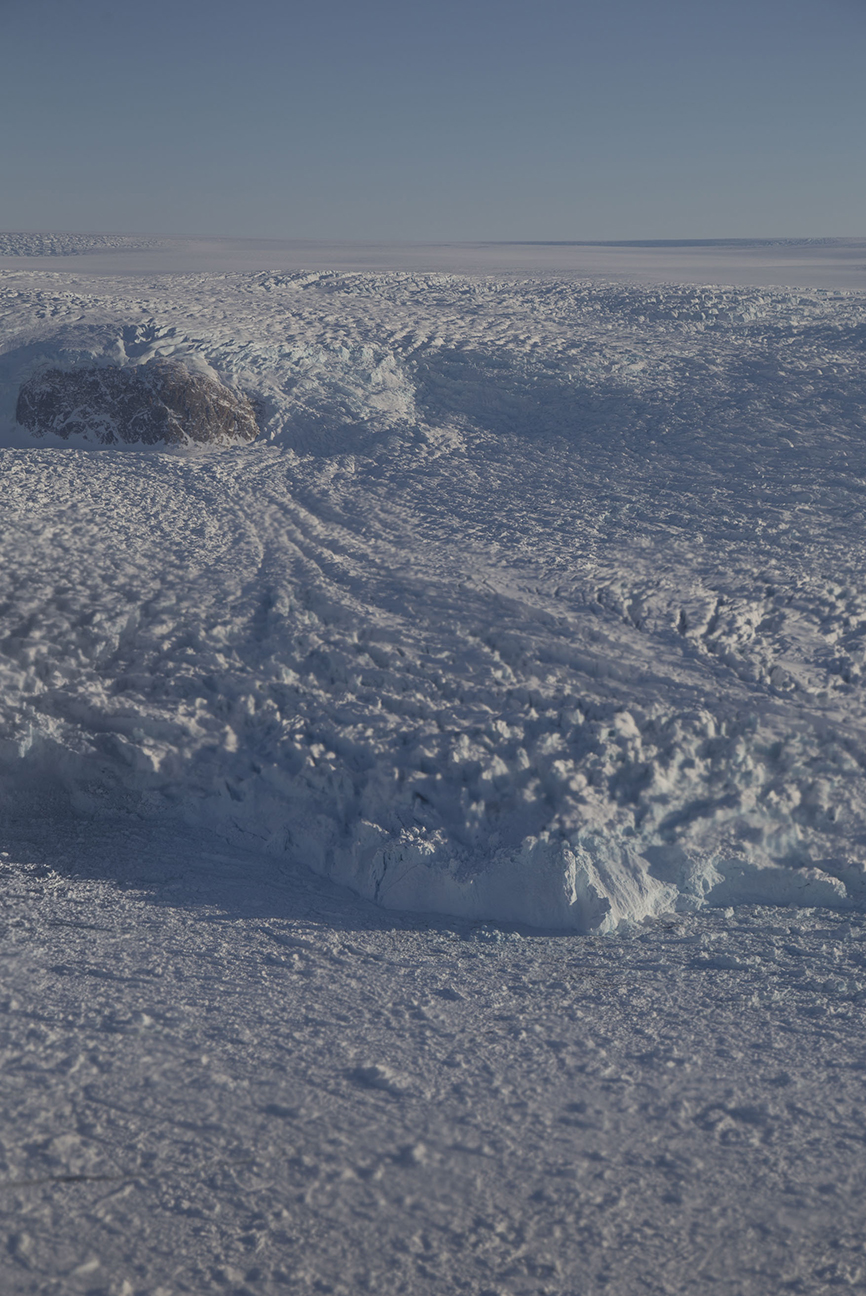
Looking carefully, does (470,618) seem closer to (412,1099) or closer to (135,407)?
(412,1099)

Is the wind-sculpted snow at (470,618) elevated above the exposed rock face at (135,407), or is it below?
below

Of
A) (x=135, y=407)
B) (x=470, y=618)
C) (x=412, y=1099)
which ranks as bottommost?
(x=412, y=1099)

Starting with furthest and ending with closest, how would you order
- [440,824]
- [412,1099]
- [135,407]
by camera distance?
1. [135,407]
2. [440,824]
3. [412,1099]

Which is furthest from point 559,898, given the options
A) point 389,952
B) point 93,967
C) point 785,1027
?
point 93,967

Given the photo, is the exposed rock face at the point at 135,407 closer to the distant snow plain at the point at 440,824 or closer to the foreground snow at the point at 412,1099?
the distant snow plain at the point at 440,824

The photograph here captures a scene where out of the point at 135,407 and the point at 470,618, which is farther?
the point at 135,407

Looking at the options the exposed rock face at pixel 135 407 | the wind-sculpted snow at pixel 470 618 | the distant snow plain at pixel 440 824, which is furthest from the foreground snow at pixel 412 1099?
the exposed rock face at pixel 135 407

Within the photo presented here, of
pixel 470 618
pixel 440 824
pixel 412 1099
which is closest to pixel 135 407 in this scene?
pixel 470 618
